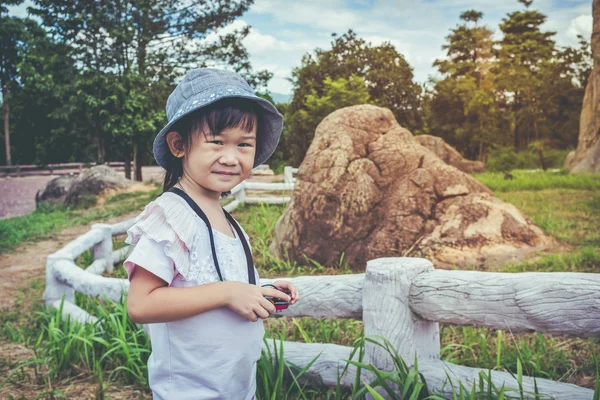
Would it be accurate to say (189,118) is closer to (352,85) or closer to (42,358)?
(42,358)

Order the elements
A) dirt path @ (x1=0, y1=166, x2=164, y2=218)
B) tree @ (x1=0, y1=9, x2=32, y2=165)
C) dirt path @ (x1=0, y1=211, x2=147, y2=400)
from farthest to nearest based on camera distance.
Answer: dirt path @ (x1=0, y1=166, x2=164, y2=218)
tree @ (x1=0, y1=9, x2=32, y2=165)
dirt path @ (x1=0, y1=211, x2=147, y2=400)

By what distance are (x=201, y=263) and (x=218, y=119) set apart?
1.39ft

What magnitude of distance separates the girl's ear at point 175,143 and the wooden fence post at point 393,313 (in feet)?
3.73

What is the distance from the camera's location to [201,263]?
1526 millimetres

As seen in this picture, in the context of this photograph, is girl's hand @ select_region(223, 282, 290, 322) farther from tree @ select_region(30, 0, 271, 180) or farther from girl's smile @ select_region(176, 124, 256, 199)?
tree @ select_region(30, 0, 271, 180)

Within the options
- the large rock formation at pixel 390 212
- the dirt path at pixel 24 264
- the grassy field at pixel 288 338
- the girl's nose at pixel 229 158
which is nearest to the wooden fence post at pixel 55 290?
the grassy field at pixel 288 338

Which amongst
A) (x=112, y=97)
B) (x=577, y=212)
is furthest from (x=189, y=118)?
(x=112, y=97)

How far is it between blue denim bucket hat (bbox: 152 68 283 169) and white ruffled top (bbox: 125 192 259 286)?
0.63ft

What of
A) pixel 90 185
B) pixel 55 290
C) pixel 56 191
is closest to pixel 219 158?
pixel 55 290

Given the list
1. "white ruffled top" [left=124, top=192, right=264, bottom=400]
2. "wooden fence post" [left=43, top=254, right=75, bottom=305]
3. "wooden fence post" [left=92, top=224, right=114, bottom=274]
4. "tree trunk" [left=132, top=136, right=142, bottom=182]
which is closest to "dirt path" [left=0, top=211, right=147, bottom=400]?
"wooden fence post" [left=43, top=254, right=75, bottom=305]

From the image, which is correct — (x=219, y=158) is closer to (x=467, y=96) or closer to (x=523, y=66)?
→ (x=523, y=66)

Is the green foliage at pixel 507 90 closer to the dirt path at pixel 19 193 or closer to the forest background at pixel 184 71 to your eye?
the forest background at pixel 184 71

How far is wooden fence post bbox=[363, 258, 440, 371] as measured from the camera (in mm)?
2352

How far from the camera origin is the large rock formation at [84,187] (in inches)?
524
